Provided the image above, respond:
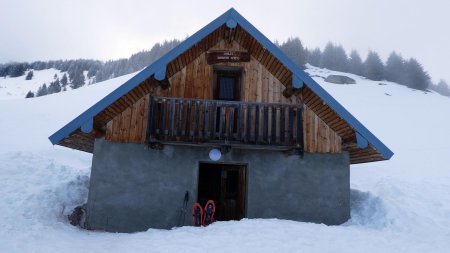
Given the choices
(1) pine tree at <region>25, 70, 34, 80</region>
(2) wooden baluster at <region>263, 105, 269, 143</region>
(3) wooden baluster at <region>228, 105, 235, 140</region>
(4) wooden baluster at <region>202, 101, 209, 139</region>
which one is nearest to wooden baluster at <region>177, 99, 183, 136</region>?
(4) wooden baluster at <region>202, 101, 209, 139</region>

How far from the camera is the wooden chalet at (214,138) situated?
10.4 meters

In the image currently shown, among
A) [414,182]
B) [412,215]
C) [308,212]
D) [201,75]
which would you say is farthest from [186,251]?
[414,182]

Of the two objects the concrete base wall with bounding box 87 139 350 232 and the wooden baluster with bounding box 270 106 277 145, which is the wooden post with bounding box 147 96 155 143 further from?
the wooden baluster with bounding box 270 106 277 145

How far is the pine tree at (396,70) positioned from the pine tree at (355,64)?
6896 millimetres

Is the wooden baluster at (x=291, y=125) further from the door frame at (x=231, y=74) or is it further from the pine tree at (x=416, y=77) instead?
the pine tree at (x=416, y=77)

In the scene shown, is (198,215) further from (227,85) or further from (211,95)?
(227,85)

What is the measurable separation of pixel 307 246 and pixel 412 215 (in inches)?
271

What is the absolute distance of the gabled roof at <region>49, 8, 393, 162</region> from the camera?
33.1 feet

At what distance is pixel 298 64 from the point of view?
9919 cm

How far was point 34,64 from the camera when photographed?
146m

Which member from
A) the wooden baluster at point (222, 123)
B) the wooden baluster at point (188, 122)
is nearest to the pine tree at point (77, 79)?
the wooden baluster at point (188, 122)

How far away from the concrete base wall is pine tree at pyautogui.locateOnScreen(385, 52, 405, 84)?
97.1 m

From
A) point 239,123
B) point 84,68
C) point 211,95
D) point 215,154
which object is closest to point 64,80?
point 84,68

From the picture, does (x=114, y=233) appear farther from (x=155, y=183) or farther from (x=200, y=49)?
(x=200, y=49)
